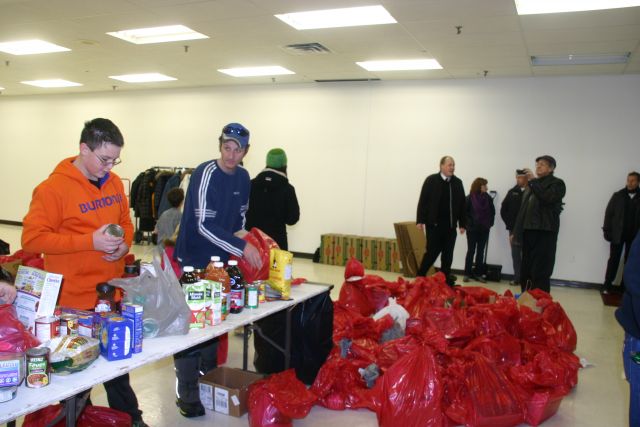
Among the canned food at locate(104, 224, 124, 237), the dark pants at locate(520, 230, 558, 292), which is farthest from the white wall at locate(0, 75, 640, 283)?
the canned food at locate(104, 224, 124, 237)

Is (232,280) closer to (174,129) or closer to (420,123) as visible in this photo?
(420,123)

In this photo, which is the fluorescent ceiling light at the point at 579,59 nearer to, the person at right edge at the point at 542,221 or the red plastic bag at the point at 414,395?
the person at right edge at the point at 542,221

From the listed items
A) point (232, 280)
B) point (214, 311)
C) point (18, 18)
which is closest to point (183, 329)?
point (214, 311)

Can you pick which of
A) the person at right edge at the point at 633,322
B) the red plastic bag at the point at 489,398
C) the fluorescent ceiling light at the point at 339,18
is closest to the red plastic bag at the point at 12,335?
→ the person at right edge at the point at 633,322

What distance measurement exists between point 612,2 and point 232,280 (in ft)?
13.2

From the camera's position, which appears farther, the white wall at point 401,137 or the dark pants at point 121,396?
the white wall at point 401,137

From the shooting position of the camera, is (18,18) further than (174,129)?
No

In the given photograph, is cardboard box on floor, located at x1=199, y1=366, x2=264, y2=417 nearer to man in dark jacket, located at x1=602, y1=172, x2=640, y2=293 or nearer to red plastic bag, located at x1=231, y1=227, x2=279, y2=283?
red plastic bag, located at x1=231, y1=227, x2=279, y2=283

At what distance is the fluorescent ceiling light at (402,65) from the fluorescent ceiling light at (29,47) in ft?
12.7

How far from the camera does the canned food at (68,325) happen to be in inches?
67.6

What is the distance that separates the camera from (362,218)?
325 inches

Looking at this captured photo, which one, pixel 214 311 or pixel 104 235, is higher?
pixel 104 235

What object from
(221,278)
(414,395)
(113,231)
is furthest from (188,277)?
(414,395)

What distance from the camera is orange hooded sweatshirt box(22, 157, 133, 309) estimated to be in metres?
1.95
